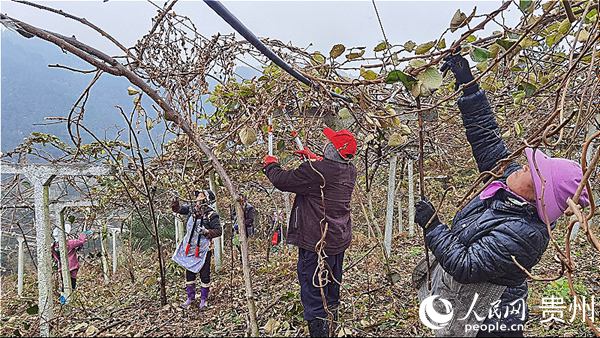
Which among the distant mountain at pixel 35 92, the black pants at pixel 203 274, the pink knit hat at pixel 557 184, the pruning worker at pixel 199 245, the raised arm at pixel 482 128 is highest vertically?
the distant mountain at pixel 35 92

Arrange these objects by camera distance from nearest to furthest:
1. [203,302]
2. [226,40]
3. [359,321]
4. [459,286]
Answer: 1. [459,286]
2. [226,40]
3. [359,321]
4. [203,302]

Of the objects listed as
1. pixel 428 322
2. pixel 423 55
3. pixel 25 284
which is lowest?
pixel 25 284

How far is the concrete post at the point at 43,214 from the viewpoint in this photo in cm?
370

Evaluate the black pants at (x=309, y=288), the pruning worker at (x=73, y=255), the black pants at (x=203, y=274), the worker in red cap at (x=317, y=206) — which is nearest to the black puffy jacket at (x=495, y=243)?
the worker in red cap at (x=317, y=206)

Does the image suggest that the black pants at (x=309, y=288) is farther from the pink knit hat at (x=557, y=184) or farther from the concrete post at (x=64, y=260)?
the concrete post at (x=64, y=260)

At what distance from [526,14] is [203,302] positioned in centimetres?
394

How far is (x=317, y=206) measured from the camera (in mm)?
2730

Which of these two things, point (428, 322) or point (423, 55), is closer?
point (423, 55)

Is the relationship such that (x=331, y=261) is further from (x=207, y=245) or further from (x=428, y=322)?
(x=207, y=245)

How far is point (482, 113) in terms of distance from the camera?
1.93 m

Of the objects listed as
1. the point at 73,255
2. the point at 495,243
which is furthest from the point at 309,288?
the point at 73,255

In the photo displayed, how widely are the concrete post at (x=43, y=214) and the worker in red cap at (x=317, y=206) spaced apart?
7.59 ft

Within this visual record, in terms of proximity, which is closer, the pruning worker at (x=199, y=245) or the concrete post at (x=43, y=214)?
the concrete post at (x=43, y=214)

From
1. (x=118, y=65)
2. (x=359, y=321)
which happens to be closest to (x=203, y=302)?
(x=359, y=321)
